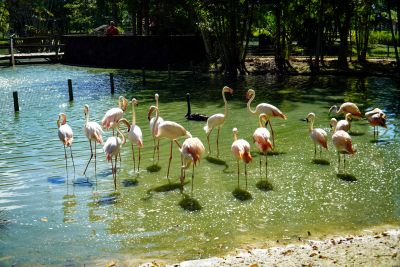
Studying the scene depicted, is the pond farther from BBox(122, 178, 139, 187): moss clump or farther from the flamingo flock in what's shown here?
the flamingo flock

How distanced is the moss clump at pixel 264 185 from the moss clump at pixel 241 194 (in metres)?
0.38

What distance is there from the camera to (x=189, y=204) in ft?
30.9

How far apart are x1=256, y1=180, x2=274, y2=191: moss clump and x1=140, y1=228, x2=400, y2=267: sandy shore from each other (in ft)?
8.38

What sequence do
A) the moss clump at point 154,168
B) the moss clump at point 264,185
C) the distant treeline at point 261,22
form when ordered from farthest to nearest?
1. the distant treeline at point 261,22
2. the moss clump at point 154,168
3. the moss clump at point 264,185

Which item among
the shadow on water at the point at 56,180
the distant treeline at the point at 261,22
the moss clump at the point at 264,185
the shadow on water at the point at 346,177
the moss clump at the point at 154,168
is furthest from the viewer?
the distant treeline at the point at 261,22

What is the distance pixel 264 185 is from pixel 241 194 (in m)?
0.70

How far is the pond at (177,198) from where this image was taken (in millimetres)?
7828

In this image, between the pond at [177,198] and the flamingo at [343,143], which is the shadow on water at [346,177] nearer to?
the pond at [177,198]

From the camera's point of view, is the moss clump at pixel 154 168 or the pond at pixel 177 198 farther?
the moss clump at pixel 154 168

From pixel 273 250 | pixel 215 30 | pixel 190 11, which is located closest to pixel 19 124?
pixel 273 250

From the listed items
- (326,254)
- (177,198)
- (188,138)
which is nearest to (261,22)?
(188,138)

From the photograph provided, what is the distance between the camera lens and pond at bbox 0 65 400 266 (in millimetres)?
7828

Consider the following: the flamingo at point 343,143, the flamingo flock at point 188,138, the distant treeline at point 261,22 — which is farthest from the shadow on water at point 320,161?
the distant treeline at point 261,22

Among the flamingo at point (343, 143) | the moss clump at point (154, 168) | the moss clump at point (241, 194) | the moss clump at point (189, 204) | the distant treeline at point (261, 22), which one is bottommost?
the moss clump at point (189, 204)
